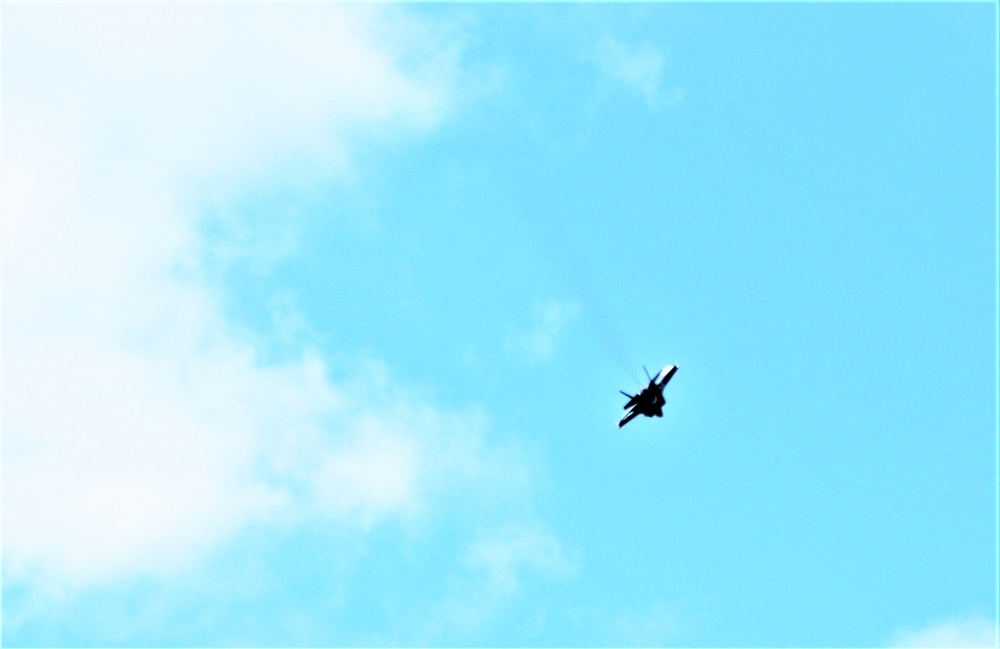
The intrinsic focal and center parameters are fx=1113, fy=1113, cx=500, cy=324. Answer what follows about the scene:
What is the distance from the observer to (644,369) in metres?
169

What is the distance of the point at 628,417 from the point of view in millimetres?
176125

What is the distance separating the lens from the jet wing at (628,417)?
571 ft

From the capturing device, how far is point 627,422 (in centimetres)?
17812

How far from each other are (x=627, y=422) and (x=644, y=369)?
12.7 meters

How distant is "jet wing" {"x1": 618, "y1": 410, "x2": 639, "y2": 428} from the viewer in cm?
17400
